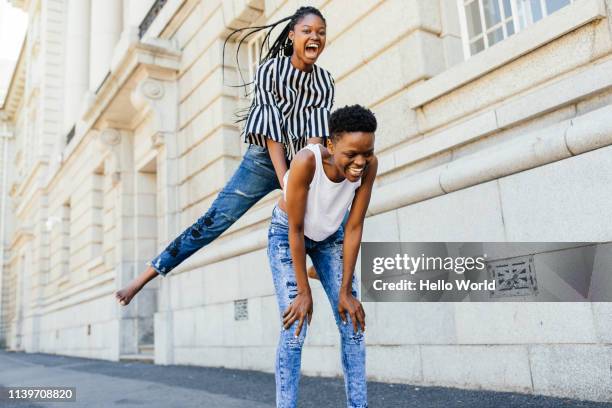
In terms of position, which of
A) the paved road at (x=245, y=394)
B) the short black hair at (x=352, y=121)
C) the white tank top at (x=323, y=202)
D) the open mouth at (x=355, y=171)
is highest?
the short black hair at (x=352, y=121)

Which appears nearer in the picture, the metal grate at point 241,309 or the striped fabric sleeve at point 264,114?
the striped fabric sleeve at point 264,114

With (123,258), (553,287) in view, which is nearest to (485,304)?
(553,287)

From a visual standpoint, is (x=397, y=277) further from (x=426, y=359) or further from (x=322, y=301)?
(x=322, y=301)

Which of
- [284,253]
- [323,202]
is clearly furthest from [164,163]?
[323,202]

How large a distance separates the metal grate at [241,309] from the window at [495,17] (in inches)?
175

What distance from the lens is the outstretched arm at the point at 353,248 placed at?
2586 mm

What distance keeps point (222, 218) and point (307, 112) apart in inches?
31.4

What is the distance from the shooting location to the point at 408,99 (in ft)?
18.1

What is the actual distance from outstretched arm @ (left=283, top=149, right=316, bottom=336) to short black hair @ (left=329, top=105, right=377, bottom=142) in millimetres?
173

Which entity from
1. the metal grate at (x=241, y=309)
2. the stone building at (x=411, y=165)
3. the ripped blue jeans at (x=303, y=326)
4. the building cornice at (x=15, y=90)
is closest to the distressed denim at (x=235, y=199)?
the ripped blue jeans at (x=303, y=326)

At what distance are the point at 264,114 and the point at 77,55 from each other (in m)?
21.8

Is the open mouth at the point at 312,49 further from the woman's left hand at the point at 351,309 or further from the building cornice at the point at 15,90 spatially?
the building cornice at the point at 15,90

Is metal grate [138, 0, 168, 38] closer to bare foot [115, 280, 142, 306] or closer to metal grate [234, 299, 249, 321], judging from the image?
metal grate [234, 299, 249, 321]

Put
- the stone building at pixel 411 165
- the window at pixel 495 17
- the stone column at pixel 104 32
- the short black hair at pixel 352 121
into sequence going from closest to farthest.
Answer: the short black hair at pixel 352 121, the stone building at pixel 411 165, the window at pixel 495 17, the stone column at pixel 104 32
